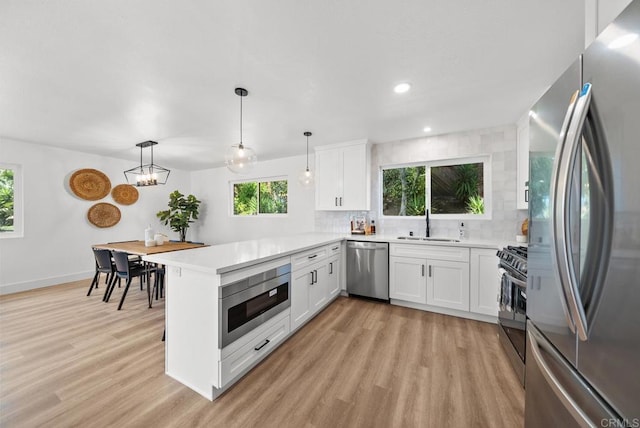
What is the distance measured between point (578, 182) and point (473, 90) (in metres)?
2.04

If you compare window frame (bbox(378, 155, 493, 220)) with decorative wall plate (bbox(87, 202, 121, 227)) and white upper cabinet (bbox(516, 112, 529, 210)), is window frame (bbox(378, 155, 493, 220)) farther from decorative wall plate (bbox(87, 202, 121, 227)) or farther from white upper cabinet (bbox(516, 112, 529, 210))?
decorative wall plate (bbox(87, 202, 121, 227))

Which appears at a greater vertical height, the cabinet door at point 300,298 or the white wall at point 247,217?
the white wall at point 247,217

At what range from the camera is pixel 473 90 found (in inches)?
89.6

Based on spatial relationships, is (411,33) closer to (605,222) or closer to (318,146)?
(605,222)

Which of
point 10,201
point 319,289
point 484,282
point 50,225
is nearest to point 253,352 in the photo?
point 319,289

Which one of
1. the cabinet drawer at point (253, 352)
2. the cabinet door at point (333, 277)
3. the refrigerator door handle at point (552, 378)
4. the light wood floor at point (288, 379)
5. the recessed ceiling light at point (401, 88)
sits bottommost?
the light wood floor at point (288, 379)

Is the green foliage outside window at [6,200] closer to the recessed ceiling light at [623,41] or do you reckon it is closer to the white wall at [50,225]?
the white wall at [50,225]

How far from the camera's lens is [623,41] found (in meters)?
0.57

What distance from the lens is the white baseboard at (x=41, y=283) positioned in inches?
145

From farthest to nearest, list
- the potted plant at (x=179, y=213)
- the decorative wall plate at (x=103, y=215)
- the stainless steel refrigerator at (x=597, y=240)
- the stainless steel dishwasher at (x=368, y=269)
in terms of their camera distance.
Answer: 1. the potted plant at (x=179, y=213)
2. the decorative wall plate at (x=103, y=215)
3. the stainless steel dishwasher at (x=368, y=269)
4. the stainless steel refrigerator at (x=597, y=240)

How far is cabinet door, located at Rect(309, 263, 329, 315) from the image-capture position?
2.73 meters

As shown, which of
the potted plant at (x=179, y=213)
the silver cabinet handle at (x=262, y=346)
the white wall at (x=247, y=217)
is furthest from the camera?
the potted plant at (x=179, y=213)

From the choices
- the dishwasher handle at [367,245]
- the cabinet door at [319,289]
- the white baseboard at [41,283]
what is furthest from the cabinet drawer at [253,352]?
the white baseboard at [41,283]

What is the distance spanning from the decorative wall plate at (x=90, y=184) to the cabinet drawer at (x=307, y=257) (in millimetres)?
4667
